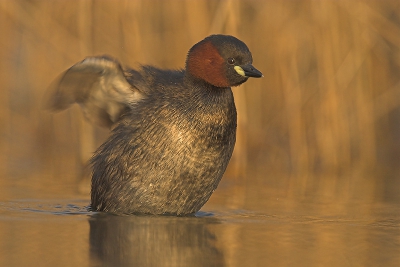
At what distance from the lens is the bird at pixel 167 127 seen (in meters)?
7.04

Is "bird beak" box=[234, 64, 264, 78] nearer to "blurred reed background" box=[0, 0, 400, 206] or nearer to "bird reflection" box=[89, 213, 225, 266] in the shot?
"bird reflection" box=[89, 213, 225, 266]

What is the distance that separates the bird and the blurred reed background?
2487 mm

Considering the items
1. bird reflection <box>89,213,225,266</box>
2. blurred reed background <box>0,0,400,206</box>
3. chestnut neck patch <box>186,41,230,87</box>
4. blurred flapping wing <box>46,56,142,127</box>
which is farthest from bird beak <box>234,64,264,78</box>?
blurred reed background <box>0,0,400,206</box>

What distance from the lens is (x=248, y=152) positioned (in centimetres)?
1131

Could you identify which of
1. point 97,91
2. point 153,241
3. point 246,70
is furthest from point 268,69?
point 153,241

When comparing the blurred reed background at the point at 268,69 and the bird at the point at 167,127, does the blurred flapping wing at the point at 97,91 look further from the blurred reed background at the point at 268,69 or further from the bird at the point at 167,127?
the blurred reed background at the point at 268,69

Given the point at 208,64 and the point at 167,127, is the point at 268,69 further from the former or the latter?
the point at 167,127

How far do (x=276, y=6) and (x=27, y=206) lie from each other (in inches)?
187

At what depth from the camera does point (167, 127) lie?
7.07m

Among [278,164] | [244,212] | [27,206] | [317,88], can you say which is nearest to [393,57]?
[317,88]

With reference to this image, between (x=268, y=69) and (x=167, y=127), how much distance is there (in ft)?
16.0

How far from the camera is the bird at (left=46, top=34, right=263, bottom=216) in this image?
7.04 metres

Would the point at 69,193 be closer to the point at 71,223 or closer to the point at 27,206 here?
the point at 27,206

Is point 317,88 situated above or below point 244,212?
above
